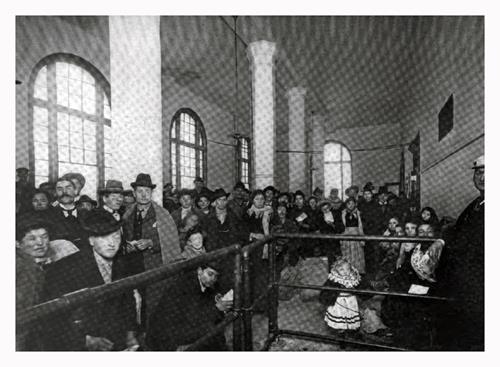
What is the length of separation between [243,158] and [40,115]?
29.6 ft

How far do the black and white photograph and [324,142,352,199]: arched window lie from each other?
6557 mm

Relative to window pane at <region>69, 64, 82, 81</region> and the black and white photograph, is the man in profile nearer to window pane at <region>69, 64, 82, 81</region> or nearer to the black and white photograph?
the black and white photograph

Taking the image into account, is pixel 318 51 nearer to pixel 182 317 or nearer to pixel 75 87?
pixel 75 87

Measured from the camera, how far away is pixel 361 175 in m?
16.6

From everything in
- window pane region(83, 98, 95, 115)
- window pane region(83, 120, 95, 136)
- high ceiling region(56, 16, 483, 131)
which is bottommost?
window pane region(83, 120, 95, 136)

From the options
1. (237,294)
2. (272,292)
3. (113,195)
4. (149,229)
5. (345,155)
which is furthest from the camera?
(345,155)

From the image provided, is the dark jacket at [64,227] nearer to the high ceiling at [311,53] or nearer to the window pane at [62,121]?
the high ceiling at [311,53]

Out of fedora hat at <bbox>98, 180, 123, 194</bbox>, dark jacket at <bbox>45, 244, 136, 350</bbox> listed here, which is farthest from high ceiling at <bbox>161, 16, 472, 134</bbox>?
dark jacket at <bbox>45, 244, 136, 350</bbox>

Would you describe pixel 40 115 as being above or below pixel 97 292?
above

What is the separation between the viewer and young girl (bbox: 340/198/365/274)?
207 inches

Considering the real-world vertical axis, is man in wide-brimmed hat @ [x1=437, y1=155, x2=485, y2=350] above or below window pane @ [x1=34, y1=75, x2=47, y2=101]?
below

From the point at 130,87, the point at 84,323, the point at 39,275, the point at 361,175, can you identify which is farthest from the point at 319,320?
the point at 361,175

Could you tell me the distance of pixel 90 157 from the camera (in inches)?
282

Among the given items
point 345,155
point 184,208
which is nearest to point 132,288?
point 184,208
